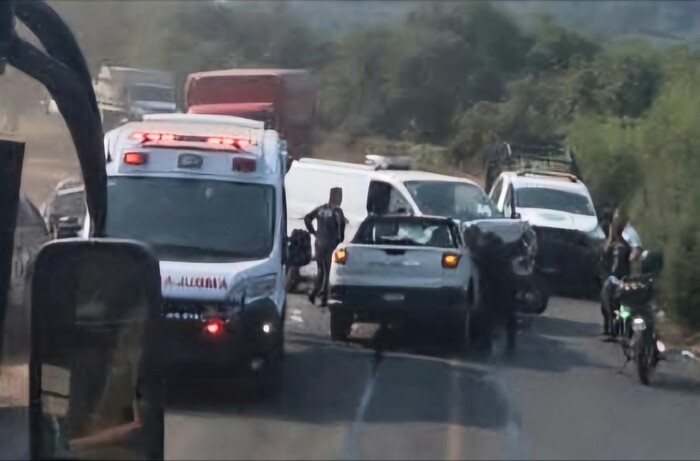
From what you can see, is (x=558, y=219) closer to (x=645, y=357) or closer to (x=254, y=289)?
(x=645, y=357)

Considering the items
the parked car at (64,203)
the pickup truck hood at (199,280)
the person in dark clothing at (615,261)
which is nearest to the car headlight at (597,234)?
the person in dark clothing at (615,261)

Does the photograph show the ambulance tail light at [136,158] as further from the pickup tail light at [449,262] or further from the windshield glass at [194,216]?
the pickup tail light at [449,262]

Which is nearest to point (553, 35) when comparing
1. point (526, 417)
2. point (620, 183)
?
point (526, 417)

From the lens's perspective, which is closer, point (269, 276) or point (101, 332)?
point (101, 332)

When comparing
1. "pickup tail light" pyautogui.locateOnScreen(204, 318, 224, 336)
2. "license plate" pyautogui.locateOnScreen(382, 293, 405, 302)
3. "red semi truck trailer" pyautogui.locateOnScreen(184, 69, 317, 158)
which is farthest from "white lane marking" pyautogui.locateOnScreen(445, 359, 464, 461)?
"red semi truck trailer" pyautogui.locateOnScreen(184, 69, 317, 158)

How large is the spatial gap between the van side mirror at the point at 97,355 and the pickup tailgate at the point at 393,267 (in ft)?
23.3

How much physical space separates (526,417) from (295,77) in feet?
30.0

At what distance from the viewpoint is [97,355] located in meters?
8.30

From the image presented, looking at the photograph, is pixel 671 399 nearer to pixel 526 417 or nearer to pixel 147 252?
pixel 526 417

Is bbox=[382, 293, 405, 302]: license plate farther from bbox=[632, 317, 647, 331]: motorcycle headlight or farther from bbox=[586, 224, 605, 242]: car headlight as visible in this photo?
bbox=[586, 224, 605, 242]: car headlight

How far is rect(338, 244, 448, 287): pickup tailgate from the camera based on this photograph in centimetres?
1530

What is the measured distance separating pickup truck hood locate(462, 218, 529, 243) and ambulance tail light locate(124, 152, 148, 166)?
5676 millimetres

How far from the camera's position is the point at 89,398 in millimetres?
8375

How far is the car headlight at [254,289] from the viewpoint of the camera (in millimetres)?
11539
